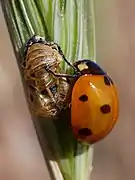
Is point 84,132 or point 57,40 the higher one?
point 57,40

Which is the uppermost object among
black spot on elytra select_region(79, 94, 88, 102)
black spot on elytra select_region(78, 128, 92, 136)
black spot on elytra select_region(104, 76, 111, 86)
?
black spot on elytra select_region(104, 76, 111, 86)

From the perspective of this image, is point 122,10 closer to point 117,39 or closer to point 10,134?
point 117,39

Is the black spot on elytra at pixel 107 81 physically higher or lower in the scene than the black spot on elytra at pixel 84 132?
higher

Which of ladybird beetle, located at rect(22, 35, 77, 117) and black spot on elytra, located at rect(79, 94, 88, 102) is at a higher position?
ladybird beetle, located at rect(22, 35, 77, 117)

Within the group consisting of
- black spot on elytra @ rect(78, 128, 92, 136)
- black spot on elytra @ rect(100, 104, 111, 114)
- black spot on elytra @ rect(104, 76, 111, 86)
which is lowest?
black spot on elytra @ rect(78, 128, 92, 136)
